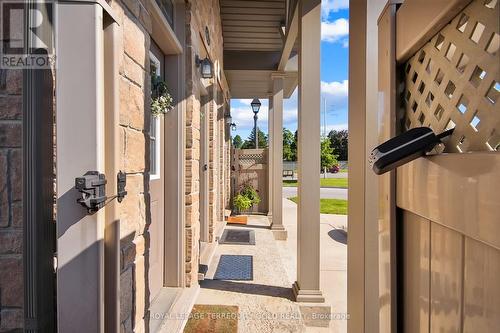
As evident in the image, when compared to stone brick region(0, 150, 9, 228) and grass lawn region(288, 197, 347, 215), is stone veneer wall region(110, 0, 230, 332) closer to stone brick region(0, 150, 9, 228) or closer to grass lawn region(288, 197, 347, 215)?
stone brick region(0, 150, 9, 228)

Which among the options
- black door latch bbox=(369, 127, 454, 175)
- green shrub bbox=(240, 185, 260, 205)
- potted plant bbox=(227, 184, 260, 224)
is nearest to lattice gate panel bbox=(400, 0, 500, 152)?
black door latch bbox=(369, 127, 454, 175)

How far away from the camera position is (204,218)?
4.00m

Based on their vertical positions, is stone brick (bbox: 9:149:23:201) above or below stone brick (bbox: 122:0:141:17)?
below

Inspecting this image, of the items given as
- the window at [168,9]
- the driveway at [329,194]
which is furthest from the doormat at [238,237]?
the driveway at [329,194]

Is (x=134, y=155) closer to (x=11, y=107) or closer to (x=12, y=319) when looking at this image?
(x=11, y=107)

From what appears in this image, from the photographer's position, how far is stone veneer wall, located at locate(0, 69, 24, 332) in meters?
0.94

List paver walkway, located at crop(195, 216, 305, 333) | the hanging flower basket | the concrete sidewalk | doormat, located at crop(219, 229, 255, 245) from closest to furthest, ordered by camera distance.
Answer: the hanging flower basket → paver walkway, located at crop(195, 216, 305, 333) → the concrete sidewalk → doormat, located at crop(219, 229, 255, 245)

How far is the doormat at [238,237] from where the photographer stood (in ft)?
15.5

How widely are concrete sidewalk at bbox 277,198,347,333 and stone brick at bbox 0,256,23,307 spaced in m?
2.34

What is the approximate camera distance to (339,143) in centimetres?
4547

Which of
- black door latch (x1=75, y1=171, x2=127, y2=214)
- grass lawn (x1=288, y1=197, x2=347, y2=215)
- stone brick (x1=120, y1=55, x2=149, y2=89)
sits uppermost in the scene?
stone brick (x1=120, y1=55, x2=149, y2=89)

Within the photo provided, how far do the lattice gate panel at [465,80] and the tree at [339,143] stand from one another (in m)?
43.3

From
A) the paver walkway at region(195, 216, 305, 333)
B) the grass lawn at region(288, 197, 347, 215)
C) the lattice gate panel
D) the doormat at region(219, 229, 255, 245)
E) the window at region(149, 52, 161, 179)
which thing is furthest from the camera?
the grass lawn at region(288, 197, 347, 215)

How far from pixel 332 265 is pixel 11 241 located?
13.6ft
